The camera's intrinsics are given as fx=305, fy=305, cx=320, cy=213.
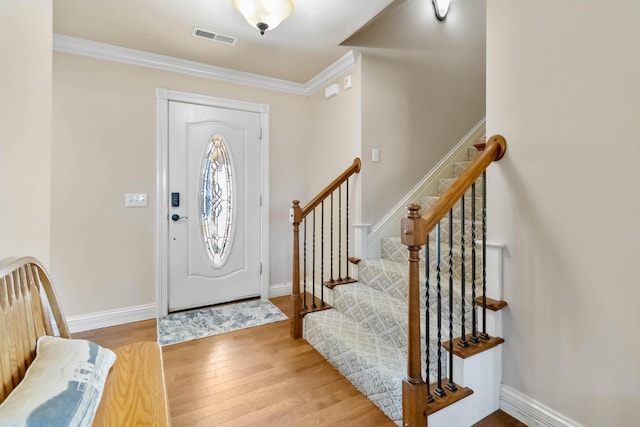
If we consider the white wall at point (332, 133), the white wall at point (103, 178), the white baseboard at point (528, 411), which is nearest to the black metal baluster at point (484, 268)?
the white baseboard at point (528, 411)

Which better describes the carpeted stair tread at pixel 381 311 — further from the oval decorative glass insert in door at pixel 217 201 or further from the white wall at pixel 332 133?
the oval decorative glass insert in door at pixel 217 201

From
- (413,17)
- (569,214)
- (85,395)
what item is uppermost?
(413,17)

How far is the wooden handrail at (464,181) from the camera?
4.58 feet

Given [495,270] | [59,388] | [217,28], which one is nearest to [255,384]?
[59,388]

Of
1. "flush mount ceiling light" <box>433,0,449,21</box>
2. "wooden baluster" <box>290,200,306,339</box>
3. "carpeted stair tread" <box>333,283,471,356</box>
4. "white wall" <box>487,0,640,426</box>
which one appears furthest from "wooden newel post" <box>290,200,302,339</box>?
"flush mount ceiling light" <box>433,0,449,21</box>

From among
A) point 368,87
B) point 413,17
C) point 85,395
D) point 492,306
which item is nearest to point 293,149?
point 368,87

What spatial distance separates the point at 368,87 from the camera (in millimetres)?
2705

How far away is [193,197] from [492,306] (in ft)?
8.69

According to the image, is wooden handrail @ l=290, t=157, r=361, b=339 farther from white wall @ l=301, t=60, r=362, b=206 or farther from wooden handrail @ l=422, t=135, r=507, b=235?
wooden handrail @ l=422, t=135, r=507, b=235

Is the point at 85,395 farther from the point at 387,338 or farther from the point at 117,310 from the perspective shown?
the point at 117,310

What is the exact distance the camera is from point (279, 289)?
3484 millimetres

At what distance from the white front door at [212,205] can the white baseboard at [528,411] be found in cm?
242

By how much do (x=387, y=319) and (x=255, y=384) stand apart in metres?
0.91

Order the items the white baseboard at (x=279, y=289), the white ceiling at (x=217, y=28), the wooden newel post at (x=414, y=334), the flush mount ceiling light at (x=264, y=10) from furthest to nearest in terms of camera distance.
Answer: the white baseboard at (x=279, y=289)
the white ceiling at (x=217, y=28)
the flush mount ceiling light at (x=264, y=10)
the wooden newel post at (x=414, y=334)
